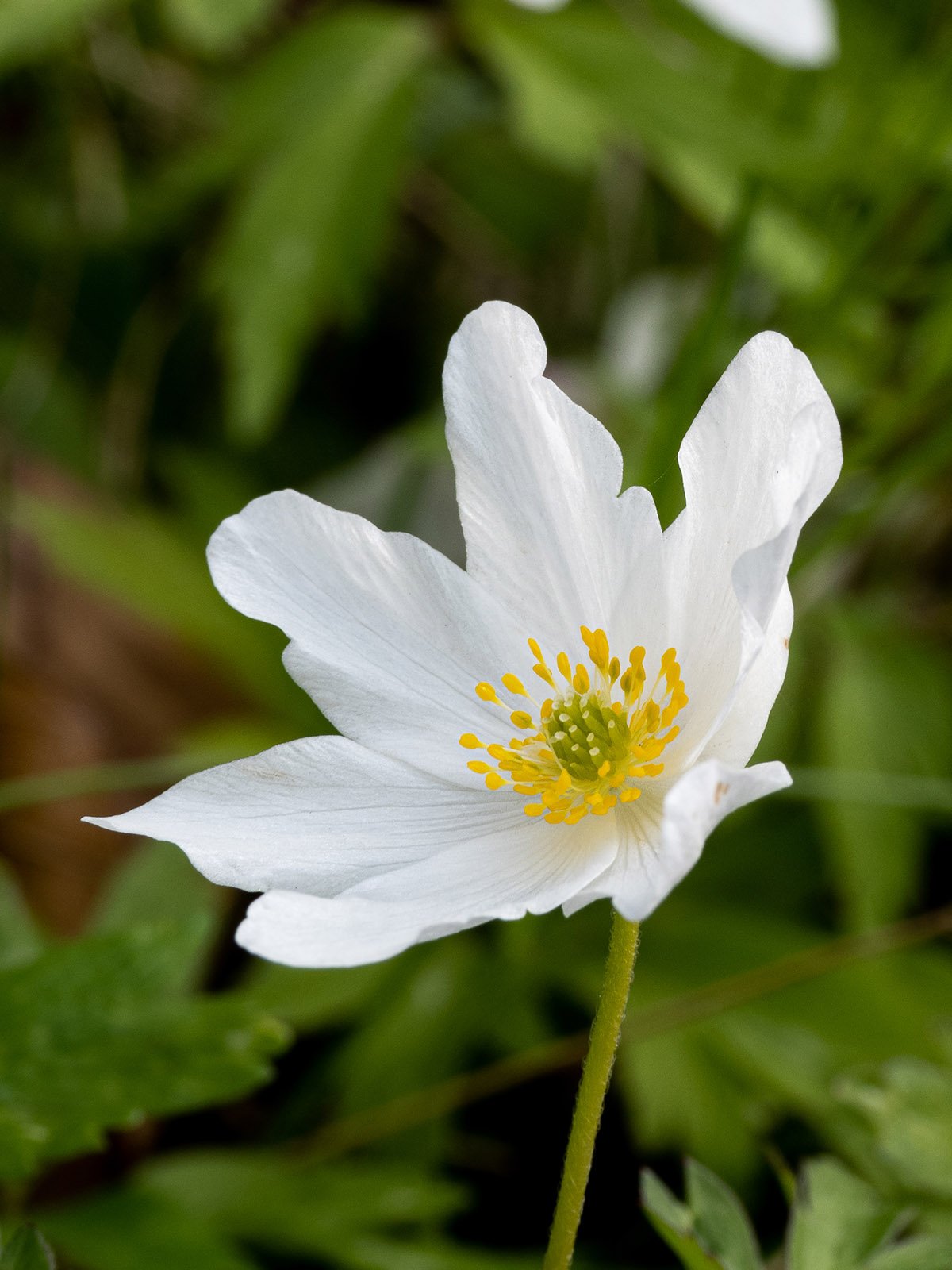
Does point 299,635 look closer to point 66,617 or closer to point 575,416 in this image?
point 575,416

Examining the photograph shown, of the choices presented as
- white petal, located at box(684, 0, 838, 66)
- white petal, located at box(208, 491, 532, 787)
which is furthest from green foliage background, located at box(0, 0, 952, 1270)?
white petal, located at box(208, 491, 532, 787)

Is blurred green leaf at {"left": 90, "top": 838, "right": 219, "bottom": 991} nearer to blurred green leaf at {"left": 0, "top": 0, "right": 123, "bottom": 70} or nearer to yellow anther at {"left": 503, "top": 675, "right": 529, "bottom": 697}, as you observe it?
yellow anther at {"left": 503, "top": 675, "right": 529, "bottom": 697}

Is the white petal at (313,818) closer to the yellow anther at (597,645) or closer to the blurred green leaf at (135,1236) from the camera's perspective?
the yellow anther at (597,645)

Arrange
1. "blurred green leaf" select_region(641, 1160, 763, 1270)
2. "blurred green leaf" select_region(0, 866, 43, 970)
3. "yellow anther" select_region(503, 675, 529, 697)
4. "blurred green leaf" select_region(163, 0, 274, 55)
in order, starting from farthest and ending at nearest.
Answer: "blurred green leaf" select_region(163, 0, 274, 55) → "blurred green leaf" select_region(0, 866, 43, 970) → "yellow anther" select_region(503, 675, 529, 697) → "blurred green leaf" select_region(641, 1160, 763, 1270)

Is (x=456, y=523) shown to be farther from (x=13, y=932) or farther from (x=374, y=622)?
(x=374, y=622)

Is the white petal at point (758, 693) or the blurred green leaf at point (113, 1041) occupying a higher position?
the white petal at point (758, 693)

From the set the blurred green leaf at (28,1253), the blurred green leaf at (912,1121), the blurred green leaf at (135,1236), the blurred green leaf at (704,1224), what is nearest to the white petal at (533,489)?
the blurred green leaf at (704,1224)

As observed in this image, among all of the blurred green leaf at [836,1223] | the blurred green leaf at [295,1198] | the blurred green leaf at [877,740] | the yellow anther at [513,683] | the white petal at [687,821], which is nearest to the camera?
the white petal at [687,821]
